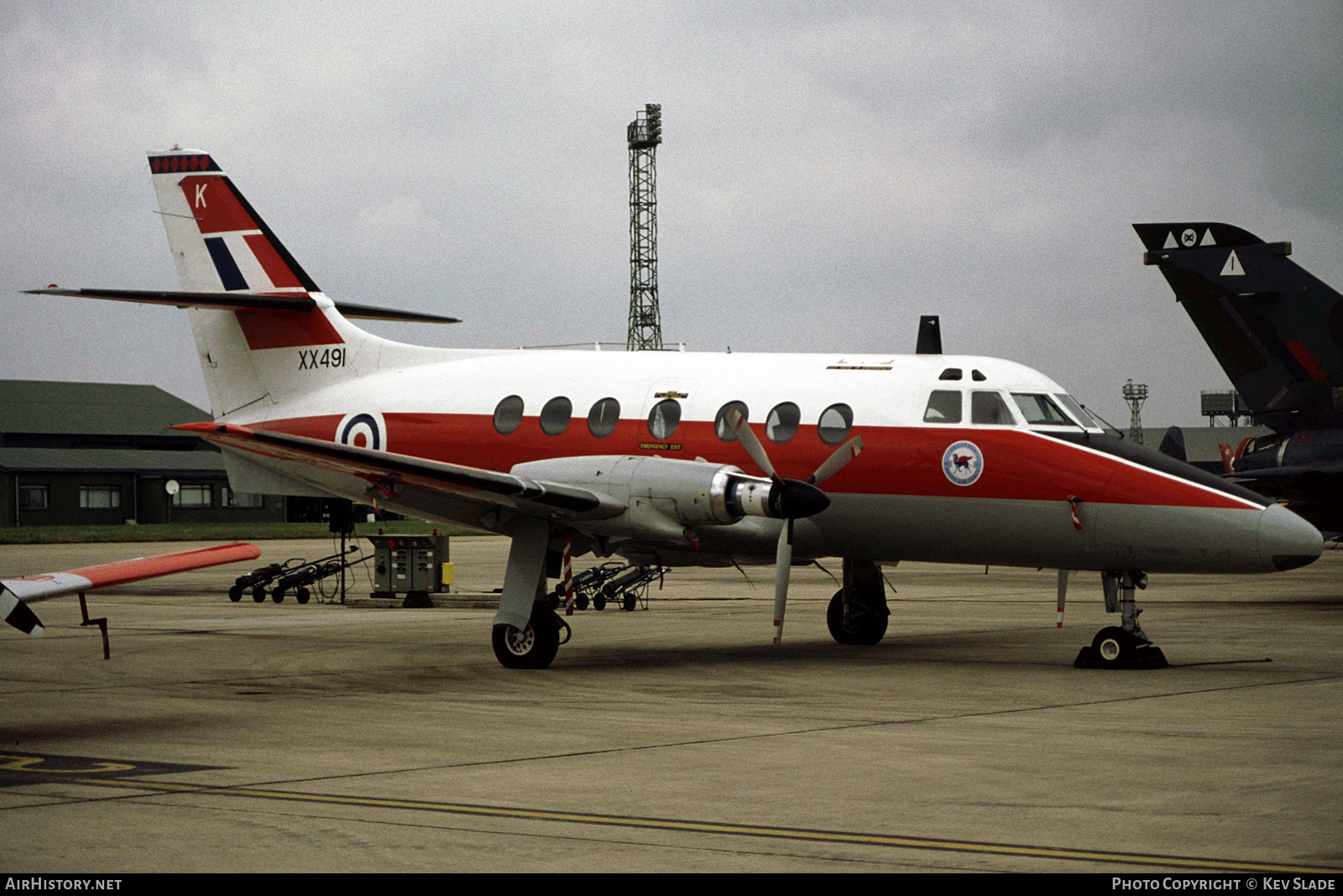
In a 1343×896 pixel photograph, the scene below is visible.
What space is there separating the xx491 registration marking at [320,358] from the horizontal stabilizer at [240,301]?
68cm

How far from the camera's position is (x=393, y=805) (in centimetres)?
895

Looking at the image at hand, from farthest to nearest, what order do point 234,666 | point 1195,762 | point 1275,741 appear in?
point 234,666, point 1275,741, point 1195,762

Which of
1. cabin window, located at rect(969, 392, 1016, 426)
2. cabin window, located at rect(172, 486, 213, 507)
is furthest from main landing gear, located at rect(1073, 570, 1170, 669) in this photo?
cabin window, located at rect(172, 486, 213, 507)

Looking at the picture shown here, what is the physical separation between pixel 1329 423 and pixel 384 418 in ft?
64.8

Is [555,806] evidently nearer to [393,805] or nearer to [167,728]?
[393,805]

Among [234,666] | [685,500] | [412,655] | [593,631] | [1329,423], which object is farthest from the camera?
[1329,423]

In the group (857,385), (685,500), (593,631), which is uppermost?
(857,385)

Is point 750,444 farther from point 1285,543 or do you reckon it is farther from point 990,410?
point 1285,543

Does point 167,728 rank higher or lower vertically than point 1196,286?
lower

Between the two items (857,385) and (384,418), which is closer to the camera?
(857,385)

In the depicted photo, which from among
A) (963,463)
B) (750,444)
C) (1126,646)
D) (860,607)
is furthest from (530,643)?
(1126,646)

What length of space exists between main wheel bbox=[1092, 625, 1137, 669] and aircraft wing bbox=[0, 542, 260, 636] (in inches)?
388

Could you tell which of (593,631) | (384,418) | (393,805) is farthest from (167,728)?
(593,631)

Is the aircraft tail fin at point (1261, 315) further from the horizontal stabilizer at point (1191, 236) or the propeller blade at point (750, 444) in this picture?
the propeller blade at point (750, 444)
